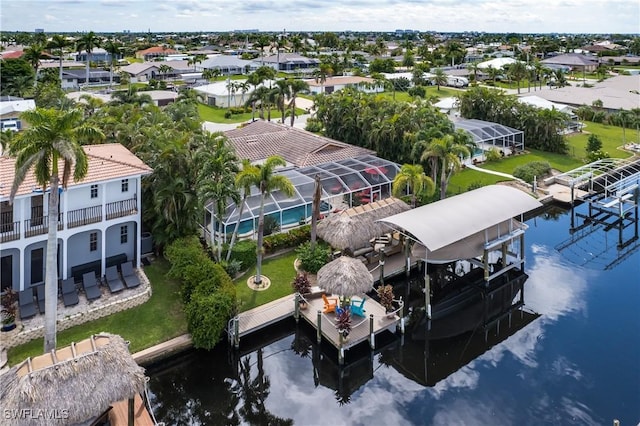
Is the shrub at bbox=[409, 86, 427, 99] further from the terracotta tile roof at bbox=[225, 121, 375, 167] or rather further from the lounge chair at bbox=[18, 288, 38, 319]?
the lounge chair at bbox=[18, 288, 38, 319]

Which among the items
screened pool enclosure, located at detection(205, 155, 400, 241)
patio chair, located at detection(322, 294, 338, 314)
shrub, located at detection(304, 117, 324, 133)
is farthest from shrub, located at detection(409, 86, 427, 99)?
patio chair, located at detection(322, 294, 338, 314)

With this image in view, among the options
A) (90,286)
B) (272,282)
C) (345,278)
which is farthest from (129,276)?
(345,278)

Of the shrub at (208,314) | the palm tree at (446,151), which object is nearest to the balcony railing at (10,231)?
the shrub at (208,314)

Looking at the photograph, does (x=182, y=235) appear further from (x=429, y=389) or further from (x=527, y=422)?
(x=527, y=422)

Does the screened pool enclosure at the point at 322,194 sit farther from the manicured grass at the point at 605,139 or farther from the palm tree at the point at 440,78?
the palm tree at the point at 440,78

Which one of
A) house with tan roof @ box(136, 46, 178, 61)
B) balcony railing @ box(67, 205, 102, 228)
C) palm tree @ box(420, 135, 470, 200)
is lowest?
balcony railing @ box(67, 205, 102, 228)

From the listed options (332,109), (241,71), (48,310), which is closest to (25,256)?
(48,310)
